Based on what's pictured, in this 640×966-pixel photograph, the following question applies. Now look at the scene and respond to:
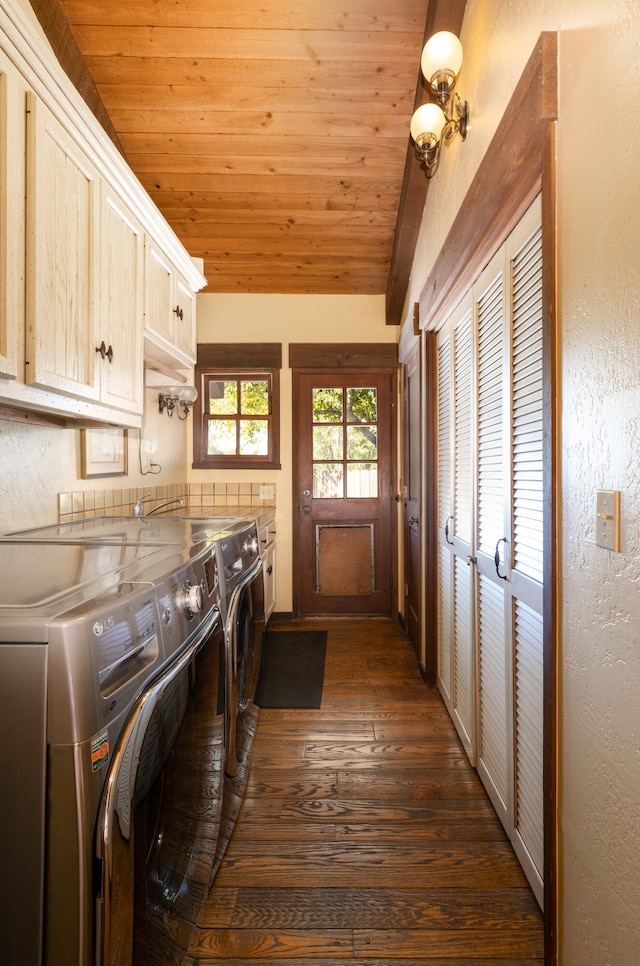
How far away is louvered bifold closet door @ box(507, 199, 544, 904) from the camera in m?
1.26

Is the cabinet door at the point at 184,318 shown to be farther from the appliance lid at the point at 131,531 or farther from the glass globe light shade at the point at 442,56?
the glass globe light shade at the point at 442,56

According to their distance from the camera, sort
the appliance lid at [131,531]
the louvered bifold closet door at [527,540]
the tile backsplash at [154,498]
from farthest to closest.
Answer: the tile backsplash at [154,498]
the appliance lid at [131,531]
the louvered bifold closet door at [527,540]

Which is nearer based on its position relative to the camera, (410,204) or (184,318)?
(184,318)

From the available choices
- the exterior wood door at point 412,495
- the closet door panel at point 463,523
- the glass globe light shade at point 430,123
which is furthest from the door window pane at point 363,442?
the glass globe light shade at point 430,123

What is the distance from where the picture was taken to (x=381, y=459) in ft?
12.5

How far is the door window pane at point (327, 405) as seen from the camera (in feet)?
12.6

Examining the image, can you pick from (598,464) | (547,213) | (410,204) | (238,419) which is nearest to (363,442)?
(238,419)

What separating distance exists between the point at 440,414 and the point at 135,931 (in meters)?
2.21

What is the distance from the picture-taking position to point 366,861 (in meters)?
1.49

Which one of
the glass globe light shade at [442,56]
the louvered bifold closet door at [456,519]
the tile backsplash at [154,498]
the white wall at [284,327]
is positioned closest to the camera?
the glass globe light shade at [442,56]

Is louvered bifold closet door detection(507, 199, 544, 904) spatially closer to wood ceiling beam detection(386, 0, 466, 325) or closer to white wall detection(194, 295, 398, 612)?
wood ceiling beam detection(386, 0, 466, 325)

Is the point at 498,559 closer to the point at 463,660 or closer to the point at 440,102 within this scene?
the point at 463,660

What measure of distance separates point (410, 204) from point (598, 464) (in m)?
2.39

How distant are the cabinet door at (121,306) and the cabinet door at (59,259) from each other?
0.08 m
